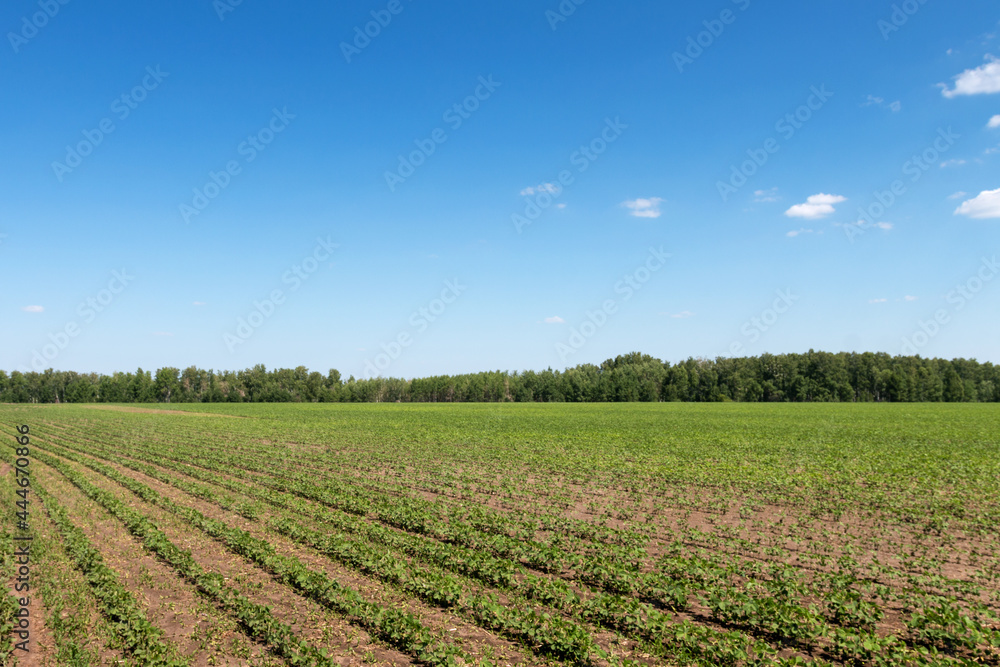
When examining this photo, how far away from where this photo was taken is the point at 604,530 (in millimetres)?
14273

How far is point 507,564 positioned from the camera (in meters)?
11.1

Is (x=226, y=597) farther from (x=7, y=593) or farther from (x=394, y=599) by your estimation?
(x=7, y=593)

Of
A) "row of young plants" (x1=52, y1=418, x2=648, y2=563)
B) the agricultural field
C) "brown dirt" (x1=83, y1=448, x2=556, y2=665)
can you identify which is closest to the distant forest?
the agricultural field

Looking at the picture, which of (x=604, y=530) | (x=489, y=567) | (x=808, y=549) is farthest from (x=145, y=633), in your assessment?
(x=808, y=549)

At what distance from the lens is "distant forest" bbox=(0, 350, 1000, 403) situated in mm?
144375

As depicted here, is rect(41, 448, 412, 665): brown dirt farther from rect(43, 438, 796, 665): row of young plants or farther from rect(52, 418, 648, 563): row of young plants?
rect(52, 418, 648, 563): row of young plants

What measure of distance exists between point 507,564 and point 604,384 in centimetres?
15582

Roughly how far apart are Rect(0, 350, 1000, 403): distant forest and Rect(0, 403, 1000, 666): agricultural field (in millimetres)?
135743

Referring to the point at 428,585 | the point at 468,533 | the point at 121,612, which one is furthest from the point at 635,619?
the point at 121,612

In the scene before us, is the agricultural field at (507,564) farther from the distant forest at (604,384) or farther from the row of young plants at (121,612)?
the distant forest at (604,384)

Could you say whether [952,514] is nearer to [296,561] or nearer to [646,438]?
[296,561]

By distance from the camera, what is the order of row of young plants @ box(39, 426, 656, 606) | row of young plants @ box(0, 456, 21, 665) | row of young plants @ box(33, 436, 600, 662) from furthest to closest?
row of young plants @ box(39, 426, 656, 606), row of young plants @ box(0, 456, 21, 665), row of young plants @ box(33, 436, 600, 662)

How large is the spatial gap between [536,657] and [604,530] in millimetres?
7012

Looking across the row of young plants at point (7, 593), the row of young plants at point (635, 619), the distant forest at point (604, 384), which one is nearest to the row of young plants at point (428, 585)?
the row of young plants at point (635, 619)
